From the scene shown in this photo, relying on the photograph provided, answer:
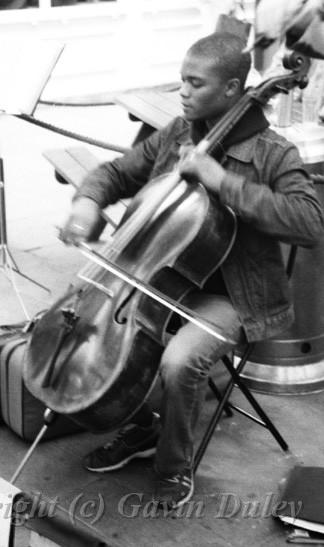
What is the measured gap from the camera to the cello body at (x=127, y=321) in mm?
3109

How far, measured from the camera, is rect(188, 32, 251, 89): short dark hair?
3.28m

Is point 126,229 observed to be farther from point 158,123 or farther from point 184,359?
point 158,123

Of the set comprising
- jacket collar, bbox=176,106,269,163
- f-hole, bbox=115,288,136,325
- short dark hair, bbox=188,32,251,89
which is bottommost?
f-hole, bbox=115,288,136,325

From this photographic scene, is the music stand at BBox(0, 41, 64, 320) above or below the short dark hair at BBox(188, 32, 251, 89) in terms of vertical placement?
below

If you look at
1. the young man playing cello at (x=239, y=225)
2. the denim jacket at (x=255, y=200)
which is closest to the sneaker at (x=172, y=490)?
the young man playing cello at (x=239, y=225)

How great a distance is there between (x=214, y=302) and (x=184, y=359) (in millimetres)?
270

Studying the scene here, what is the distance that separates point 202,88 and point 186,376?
0.89m

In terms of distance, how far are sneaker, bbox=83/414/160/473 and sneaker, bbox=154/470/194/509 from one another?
0.82 feet

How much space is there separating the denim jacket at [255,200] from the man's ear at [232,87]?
0.51ft

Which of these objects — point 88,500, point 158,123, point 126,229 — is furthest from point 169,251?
point 158,123

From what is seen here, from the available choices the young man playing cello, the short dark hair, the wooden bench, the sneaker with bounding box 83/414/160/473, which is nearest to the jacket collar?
the young man playing cello

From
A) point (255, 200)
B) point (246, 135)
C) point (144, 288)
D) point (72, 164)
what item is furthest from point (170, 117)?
point (144, 288)

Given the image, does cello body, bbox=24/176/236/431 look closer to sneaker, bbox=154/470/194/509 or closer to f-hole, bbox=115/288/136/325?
f-hole, bbox=115/288/136/325

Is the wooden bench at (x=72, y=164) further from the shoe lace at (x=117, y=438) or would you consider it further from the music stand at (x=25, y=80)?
the shoe lace at (x=117, y=438)
